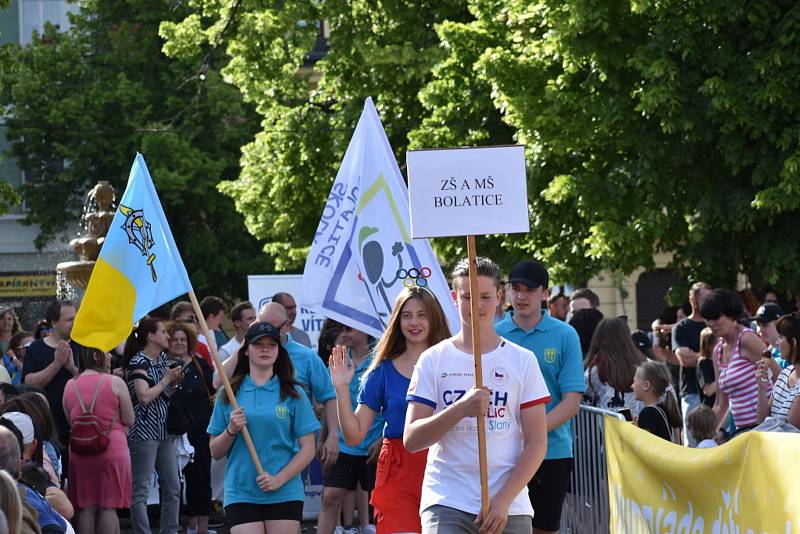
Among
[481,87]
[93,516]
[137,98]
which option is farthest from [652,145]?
[137,98]

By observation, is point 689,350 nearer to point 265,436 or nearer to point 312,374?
point 312,374

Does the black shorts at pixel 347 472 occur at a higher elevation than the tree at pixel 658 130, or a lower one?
lower

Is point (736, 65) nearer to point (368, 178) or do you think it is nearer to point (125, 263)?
point (368, 178)

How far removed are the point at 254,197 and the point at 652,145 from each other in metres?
Result: 10.7

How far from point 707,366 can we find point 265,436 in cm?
565

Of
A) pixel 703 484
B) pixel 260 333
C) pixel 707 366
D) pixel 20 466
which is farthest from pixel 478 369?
pixel 707 366

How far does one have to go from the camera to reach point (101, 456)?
409 inches

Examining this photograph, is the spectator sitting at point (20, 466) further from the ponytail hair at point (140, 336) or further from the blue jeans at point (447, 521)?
the ponytail hair at point (140, 336)

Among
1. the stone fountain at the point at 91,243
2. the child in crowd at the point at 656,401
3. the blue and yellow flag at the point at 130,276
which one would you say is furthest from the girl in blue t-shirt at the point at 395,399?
the stone fountain at the point at 91,243

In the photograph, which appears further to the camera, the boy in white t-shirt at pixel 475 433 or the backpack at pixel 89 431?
the backpack at pixel 89 431

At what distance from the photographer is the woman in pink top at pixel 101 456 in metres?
10.3

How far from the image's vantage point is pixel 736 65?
63.0ft

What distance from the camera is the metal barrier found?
29.0ft

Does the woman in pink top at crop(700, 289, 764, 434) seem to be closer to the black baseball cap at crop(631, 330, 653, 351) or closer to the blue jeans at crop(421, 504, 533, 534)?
the black baseball cap at crop(631, 330, 653, 351)
